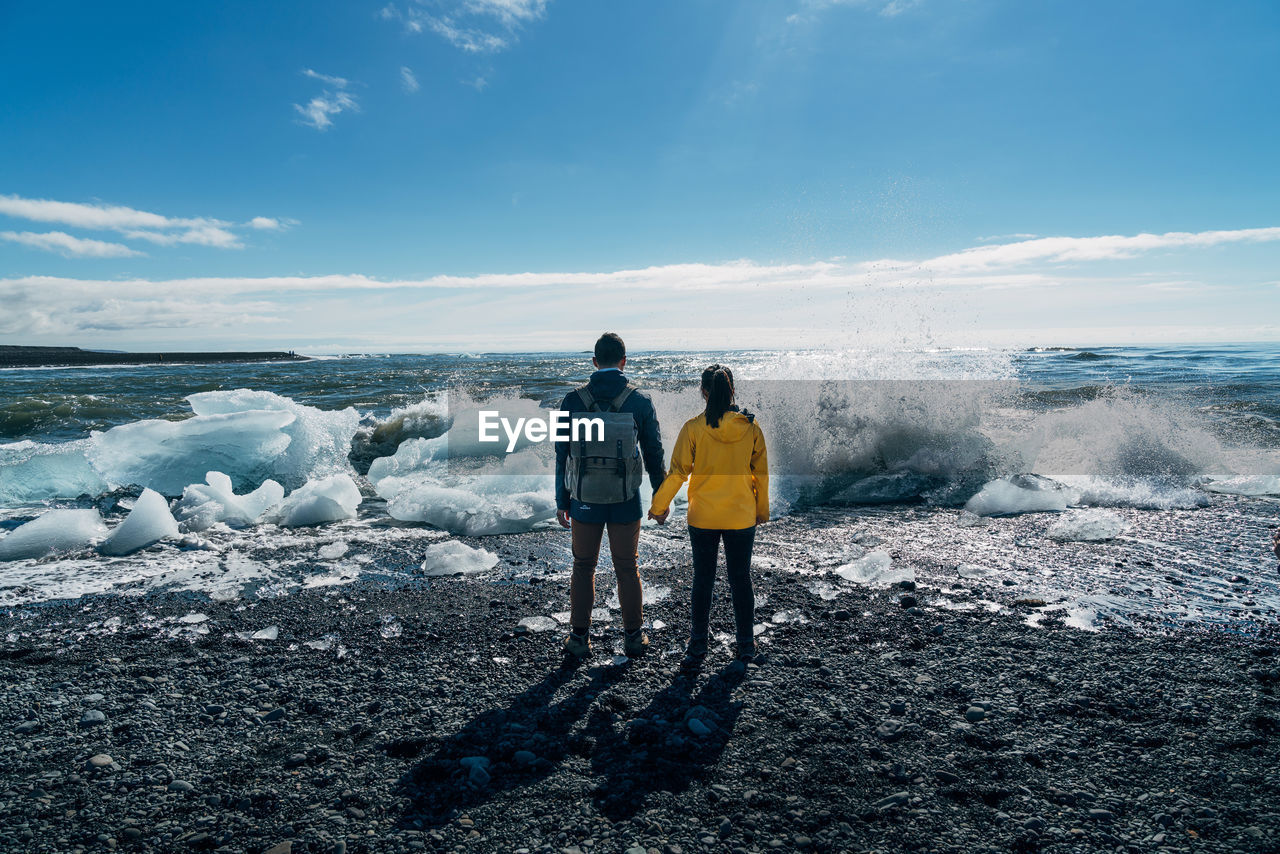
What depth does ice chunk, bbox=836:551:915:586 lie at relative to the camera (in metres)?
5.99

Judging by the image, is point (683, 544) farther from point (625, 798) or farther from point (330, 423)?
point (330, 423)

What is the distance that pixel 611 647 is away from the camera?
4.65 meters

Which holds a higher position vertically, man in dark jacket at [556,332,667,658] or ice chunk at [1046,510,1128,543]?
man in dark jacket at [556,332,667,658]

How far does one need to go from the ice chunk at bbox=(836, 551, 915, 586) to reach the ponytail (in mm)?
2666

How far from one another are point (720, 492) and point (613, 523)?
Answer: 77 cm

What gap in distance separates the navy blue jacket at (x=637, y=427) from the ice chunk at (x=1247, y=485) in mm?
9379

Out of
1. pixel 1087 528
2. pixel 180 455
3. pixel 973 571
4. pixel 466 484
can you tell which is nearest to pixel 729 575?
pixel 973 571

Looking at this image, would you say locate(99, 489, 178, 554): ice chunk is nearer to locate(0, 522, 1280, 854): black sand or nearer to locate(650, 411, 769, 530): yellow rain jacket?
locate(0, 522, 1280, 854): black sand

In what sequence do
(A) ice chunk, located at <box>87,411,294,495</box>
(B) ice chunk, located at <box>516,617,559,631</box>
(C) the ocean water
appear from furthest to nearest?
(A) ice chunk, located at <box>87,411,294,495</box>, (C) the ocean water, (B) ice chunk, located at <box>516,617,559,631</box>

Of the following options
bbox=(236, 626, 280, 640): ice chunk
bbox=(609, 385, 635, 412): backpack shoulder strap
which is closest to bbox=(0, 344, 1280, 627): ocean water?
bbox=(236, 626, 280, 640): ice chunk

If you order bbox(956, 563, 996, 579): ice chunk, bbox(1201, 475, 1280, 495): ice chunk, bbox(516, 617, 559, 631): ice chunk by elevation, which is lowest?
bbox(516, 617, 559, 631): ice chunk

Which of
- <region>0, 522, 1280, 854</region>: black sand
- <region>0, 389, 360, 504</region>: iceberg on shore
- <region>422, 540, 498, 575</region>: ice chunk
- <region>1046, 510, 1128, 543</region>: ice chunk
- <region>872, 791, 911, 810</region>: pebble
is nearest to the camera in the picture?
<region>0, 522, 1280, 854</region>: black sand

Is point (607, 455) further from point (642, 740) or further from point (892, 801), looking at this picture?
point (892, 801)

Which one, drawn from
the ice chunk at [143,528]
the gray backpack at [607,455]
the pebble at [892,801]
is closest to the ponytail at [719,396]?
the gray backpack at [607,455]
